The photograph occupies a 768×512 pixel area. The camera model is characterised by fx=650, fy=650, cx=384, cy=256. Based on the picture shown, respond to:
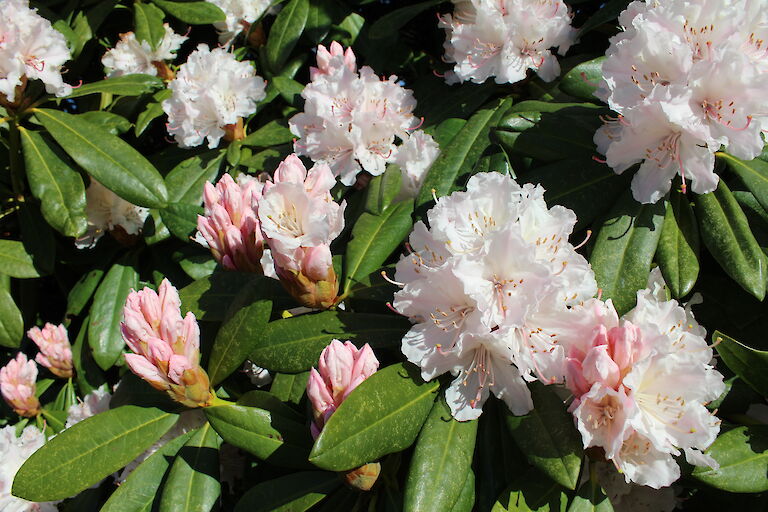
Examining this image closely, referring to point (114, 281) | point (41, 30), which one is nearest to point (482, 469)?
point (114, 281)

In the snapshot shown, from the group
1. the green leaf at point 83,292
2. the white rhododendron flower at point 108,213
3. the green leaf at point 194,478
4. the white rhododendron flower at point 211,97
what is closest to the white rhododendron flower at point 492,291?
the green leaf at point 194,478

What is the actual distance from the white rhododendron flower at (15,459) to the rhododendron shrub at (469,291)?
0.03m

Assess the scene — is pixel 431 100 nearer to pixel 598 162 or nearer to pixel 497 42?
pixel 497 42

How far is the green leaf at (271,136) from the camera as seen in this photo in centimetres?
188

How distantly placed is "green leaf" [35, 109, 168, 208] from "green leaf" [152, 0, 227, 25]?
1.58 ft

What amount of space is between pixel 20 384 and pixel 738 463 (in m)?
2.04

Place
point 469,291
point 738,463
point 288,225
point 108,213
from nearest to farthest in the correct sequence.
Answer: point 469,291, point 738,463, point 288,225, point 108,213

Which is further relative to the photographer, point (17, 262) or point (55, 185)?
point (17, 262)

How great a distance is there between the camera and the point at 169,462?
133 centimetres

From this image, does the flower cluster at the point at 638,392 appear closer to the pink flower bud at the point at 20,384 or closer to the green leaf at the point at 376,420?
the green leaf at the point at 376,420

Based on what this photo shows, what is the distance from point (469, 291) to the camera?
0.98 metres

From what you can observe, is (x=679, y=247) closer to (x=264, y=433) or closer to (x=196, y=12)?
(x=264, y=433)

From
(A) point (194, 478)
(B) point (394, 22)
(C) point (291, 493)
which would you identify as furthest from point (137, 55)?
(C) point (291, 493)

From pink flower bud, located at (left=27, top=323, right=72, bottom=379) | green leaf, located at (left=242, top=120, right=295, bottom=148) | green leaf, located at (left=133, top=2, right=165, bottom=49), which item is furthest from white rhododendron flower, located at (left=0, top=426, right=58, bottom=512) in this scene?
green leaf, located at (left=133, top=2, right=165, bottom=49)
